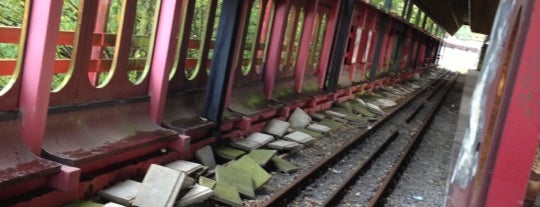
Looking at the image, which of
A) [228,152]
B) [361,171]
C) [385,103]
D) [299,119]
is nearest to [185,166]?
[228,152]

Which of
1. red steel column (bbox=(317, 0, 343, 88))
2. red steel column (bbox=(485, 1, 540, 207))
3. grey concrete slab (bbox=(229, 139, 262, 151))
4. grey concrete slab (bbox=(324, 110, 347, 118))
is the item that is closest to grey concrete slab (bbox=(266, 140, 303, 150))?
grey concrete slab (bbox=(229, 139, 262, 151))

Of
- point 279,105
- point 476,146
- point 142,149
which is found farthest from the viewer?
point 279,105

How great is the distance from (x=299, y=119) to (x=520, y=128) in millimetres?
9930

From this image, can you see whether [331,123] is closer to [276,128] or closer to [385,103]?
[276,128]

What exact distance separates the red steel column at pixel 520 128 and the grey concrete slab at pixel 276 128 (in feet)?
27.0

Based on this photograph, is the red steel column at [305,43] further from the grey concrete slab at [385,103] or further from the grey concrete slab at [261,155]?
the grey concrete slab at [385,103]

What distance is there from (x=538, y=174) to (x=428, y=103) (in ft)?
63.4

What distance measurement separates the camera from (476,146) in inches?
62.2

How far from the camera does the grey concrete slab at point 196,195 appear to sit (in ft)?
18.0

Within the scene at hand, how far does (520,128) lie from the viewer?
51.8 inches

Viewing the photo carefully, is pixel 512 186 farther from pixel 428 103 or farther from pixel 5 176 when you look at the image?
pixel 428 103

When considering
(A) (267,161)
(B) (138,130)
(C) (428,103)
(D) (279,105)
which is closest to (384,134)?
(D) (279,105)

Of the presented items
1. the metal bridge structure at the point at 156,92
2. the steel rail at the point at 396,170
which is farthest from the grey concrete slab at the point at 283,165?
the steel rail at the point at 396,170

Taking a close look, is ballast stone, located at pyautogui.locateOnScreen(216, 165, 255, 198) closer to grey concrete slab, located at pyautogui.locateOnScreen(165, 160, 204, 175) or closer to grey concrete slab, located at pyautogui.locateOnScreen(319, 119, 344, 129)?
grey concrete slab, located at pyautogui.locateOnScreen(165, 160, 204, 175)
